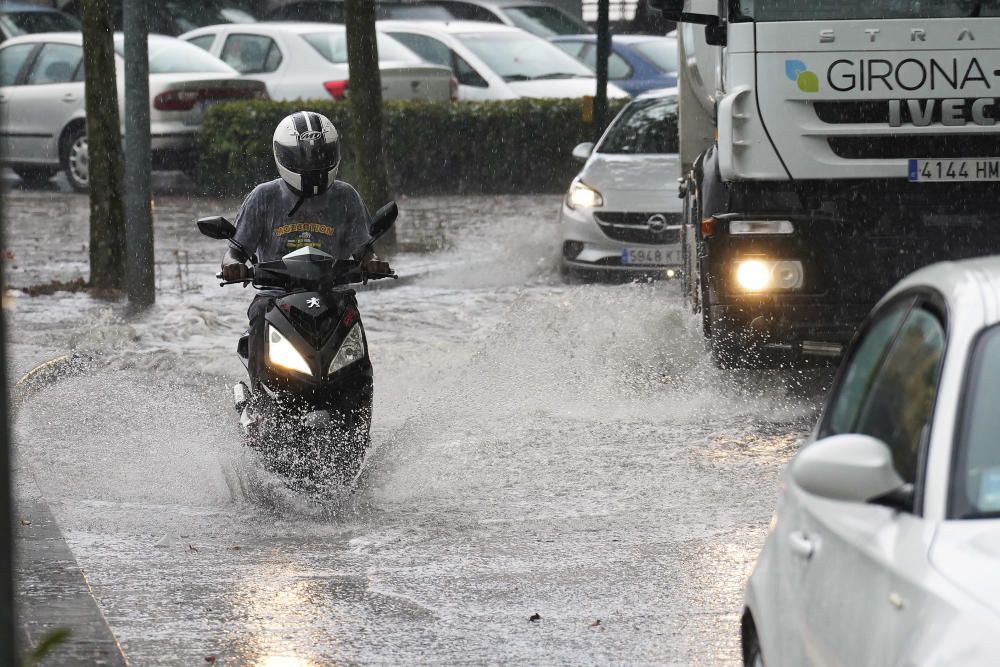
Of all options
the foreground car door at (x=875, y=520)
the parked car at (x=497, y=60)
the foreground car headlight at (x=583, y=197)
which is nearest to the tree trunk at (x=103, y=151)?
the foreground car headlight at (x=583, y=197)

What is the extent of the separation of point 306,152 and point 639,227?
7.34 m

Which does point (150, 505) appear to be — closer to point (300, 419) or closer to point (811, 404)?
point (300, 419)

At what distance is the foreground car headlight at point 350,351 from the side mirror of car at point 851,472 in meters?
4.01

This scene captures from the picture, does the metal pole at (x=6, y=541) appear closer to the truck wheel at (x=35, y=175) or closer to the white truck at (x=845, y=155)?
the white truck at (x=845, y=155)

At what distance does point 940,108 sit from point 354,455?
145 inches

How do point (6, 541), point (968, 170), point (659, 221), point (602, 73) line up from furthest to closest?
point (602, 73) → point (659, 221) → point (968, 170) → point (6, 541)

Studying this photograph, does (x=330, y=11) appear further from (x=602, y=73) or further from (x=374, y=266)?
(x=374, y=266)

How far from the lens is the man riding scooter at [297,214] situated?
24.8 feet

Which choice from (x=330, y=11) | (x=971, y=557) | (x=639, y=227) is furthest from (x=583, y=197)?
(x=330, y=11)

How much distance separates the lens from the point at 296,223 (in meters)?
7.71

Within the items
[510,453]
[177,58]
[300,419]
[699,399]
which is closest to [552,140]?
[177,58]

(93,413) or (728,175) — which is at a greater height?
(728,175)

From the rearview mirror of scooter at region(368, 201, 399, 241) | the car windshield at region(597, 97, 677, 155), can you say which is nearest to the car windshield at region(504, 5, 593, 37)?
the car windshield at region(597, 97, 677, 155)

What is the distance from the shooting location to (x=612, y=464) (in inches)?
336
